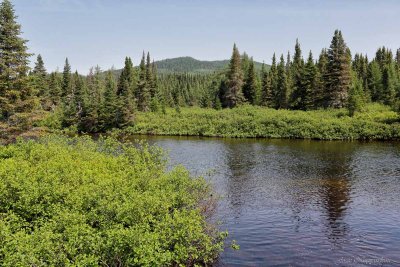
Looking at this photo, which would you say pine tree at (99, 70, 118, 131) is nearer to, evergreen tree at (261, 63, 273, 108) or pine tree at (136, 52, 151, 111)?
pine tree at (136, 52, 151, 111)

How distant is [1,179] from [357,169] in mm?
35361

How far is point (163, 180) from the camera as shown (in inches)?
824

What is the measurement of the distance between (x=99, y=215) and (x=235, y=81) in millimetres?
86821

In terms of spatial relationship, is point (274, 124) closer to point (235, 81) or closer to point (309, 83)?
point (309, 83)

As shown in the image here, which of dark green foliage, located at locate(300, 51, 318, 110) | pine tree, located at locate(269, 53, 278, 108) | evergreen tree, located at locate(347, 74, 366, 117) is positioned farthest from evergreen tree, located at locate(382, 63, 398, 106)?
pine tree, located at locate(269, 53, 278, 108)

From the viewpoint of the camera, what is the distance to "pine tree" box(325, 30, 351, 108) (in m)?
83.7

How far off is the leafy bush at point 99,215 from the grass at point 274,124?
55.8 metres

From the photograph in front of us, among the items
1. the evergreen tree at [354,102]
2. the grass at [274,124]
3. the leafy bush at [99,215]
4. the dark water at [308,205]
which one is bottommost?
the dark water at [308,205]

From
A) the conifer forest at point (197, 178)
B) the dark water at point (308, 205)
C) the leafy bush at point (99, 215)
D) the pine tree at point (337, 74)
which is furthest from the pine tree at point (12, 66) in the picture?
the pine tree at point (337, 74)

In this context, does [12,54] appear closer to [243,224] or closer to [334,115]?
[243,224]

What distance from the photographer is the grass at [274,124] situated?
7331 cm

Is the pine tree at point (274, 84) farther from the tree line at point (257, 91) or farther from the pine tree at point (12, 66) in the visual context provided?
the pine tree at point (12, 66)

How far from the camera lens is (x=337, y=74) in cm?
8362

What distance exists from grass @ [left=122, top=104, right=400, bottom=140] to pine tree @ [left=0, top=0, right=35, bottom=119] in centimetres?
4769
